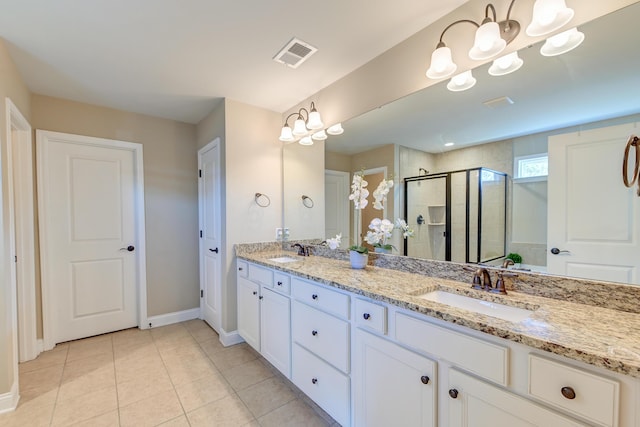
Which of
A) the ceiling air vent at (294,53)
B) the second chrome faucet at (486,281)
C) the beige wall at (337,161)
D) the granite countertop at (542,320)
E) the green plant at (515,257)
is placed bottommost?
the granite countertop at (542,320)

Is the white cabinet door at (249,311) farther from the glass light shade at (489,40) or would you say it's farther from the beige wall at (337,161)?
the glass light shade at (489,40)

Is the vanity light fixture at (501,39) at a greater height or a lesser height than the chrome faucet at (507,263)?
greater

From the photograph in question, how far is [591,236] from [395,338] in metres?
0.98

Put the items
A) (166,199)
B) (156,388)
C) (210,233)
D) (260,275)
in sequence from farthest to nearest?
1. (166,199)
2. (210,233)
3. (260,275)
4. (156,388)

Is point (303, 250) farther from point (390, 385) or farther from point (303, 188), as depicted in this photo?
point (390, 385)

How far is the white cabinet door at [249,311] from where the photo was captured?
7.54ft

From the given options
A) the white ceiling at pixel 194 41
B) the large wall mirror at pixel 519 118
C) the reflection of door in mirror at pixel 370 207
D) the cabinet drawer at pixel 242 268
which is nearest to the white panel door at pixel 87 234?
the white ceiling at pixel 194 41

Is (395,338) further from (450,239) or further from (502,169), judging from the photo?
(502,169)

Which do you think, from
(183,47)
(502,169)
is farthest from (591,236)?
(183,47)

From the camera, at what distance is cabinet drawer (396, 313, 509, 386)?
924 mm

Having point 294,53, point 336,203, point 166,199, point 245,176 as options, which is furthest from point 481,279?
point 166,199

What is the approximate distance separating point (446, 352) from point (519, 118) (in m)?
1.19

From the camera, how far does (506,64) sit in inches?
53.6

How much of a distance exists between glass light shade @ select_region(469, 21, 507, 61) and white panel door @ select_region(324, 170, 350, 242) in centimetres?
124
